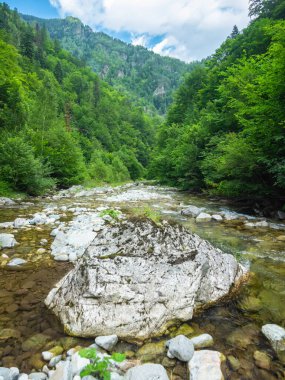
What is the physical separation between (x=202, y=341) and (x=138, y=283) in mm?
1031

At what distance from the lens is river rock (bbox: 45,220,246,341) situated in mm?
3111

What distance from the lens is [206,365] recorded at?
2.52m

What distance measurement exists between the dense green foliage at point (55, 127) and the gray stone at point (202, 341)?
13.9m

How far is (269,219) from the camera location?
33.9 ft

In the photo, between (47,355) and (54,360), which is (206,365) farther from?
(47,355)

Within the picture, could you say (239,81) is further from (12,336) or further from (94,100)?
(94,100)

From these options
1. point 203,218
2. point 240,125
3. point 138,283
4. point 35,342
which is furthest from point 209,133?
point 35,342

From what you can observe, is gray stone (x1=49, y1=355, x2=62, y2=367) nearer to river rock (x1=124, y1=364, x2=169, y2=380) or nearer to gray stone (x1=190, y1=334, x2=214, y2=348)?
river rock (x1=124, y1=364, x2=169, y2=380)

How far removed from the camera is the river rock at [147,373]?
7.45 feet

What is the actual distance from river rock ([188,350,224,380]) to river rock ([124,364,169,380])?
34 centimetres

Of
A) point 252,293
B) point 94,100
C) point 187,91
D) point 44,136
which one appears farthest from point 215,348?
point 94,100

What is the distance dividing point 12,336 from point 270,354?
3077 millimetres

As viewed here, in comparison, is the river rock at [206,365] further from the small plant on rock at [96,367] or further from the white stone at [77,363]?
the white stone at [77,363]

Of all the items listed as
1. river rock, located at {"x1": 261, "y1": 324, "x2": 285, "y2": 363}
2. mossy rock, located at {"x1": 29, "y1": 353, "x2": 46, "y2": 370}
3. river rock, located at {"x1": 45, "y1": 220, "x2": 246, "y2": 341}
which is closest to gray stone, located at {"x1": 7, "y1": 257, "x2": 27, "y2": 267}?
river rock, located at {"x1": 45, "y1": 220, "x2": 246, "y2": 341}
